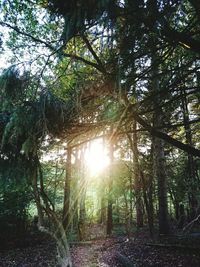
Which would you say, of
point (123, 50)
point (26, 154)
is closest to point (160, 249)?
point (26, 154)

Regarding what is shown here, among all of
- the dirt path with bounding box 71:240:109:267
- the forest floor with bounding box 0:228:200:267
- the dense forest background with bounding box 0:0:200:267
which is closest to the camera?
the dense forest background with bounding box 0:0:200:267

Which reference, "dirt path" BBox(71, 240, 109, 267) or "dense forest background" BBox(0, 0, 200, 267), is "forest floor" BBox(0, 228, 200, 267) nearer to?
"dirt path" BBox(71, 240, 109, 267)

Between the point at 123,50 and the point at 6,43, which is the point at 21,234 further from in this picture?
the point at 123,50

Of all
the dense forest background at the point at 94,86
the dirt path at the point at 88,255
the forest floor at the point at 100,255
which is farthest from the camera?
the dirt path at the point at 88,255

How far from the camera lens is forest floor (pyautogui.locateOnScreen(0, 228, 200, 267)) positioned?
723cm

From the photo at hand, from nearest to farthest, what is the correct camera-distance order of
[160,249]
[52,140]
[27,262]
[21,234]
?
[52,140]
[160,249]
[27,262]
[21,234]

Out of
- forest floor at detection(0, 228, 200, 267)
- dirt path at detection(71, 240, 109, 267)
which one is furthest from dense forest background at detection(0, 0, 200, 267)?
dirt path at detection(71, 240, 109, 267)

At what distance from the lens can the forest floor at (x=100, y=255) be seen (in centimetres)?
723

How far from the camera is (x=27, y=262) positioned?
941 cm

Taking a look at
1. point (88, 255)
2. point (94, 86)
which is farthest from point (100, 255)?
point (94, 86)

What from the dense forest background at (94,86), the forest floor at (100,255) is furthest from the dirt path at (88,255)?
the dense forest background at (94,86)

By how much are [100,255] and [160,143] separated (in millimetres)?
4941

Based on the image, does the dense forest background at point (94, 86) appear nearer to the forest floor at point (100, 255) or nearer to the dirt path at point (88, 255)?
the forest floor at point (100, 255)

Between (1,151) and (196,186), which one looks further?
(196,186)
